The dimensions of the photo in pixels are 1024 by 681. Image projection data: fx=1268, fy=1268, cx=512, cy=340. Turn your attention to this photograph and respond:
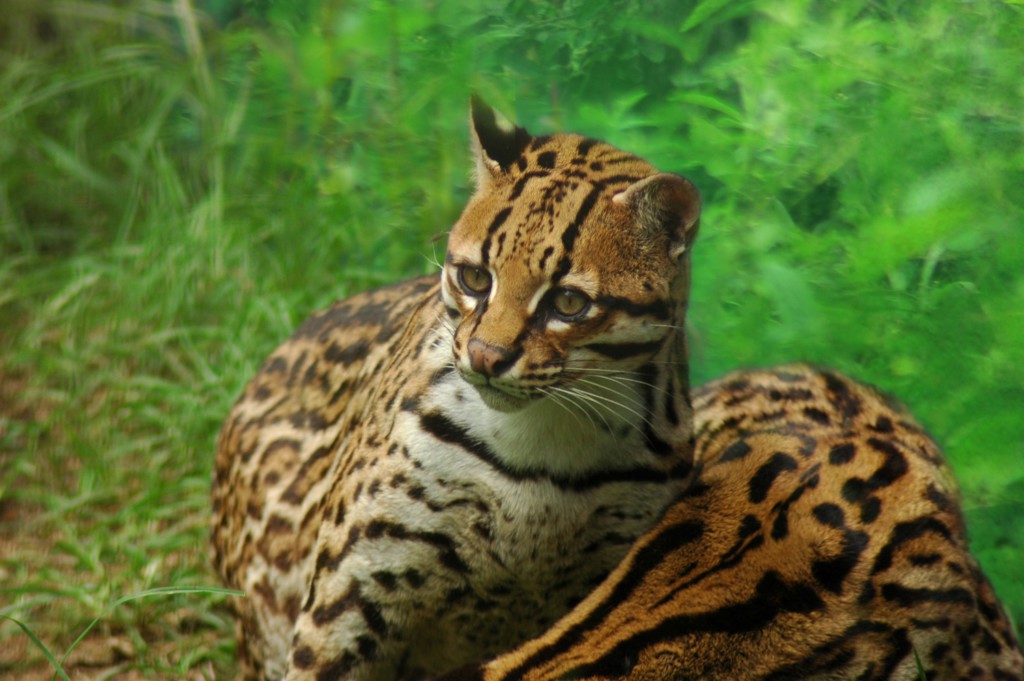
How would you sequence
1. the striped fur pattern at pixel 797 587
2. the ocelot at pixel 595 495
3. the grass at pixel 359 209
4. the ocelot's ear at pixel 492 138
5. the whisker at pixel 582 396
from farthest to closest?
the grass at pixel 359 209 < the ocelot's ear at pixel 492 138 < the whisker at pixel 582 396 < the ocelot at pixel 595 495 < the striped fur pattern at pixel 797 587

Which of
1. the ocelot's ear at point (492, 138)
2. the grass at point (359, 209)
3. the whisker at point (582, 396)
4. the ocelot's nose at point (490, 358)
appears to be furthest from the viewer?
the grass at point (359, 209)

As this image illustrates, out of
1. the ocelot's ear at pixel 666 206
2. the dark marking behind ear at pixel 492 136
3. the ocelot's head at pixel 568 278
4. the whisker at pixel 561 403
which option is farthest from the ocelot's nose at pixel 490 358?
the dark marking behind ear at pixel 492 136

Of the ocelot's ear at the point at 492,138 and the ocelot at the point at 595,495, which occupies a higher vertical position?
the ocelot's ear at the point at 492,138

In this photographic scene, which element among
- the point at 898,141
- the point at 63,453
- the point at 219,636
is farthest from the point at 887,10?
the point at 63,453

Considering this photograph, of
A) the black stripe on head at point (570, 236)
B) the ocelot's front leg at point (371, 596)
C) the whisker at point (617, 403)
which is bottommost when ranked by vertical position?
the ocelot's front leg at point (371, 596)

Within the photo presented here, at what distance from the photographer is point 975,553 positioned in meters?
4.11

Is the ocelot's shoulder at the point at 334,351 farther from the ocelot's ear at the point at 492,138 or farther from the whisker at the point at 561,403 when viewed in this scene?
the whisker at the point at 561,403

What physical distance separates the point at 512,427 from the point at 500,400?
262mm

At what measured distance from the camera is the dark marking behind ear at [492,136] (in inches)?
136

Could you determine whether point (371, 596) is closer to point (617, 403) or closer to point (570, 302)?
point (617, 403)

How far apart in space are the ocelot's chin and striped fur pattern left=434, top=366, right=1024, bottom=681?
458 mm

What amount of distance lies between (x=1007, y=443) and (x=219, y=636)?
2900 millimetres

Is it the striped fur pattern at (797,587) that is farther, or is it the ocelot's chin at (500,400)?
the ocelot's chin at (500,400)

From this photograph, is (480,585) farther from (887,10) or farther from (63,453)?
(63,453)
